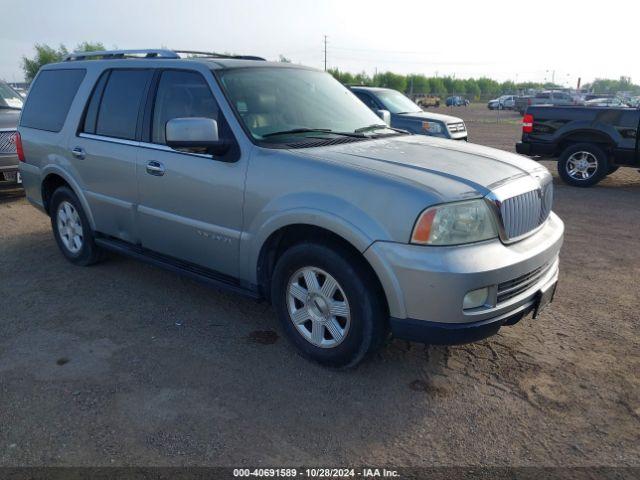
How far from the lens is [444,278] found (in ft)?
9.40

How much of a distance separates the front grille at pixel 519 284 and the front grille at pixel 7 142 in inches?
304

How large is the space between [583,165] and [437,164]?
7.62 meters

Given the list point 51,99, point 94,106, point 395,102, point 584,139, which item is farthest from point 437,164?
point 395,102

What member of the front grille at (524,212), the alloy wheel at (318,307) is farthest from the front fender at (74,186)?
the front grille at (524,212)

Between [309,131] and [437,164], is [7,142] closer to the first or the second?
[309,131]

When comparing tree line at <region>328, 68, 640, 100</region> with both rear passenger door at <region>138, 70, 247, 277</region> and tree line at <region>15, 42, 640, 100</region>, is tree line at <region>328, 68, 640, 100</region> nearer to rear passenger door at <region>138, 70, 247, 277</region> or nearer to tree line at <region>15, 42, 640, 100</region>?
tree line at <region>15, 42, 640, 100</region>

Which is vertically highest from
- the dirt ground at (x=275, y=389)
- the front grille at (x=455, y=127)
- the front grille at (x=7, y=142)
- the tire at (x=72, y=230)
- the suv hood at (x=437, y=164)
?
the suv hood at (x=437, y=164)

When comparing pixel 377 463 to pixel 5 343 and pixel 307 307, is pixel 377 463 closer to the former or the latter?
pixel 307 307

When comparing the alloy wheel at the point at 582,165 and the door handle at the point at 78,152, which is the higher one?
the door handle at the point at 78,152

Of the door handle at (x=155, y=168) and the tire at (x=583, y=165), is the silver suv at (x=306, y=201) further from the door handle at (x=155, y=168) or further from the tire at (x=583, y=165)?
the tire at (x=583, y=165)

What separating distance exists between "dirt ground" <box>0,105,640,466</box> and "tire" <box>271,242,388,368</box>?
177 mm

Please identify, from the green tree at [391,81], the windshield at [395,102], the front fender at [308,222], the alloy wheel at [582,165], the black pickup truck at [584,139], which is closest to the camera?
the front fender at [308,222]

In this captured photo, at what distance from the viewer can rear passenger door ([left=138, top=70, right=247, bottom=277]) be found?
3713mm

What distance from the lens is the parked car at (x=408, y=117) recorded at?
37.9 ft
